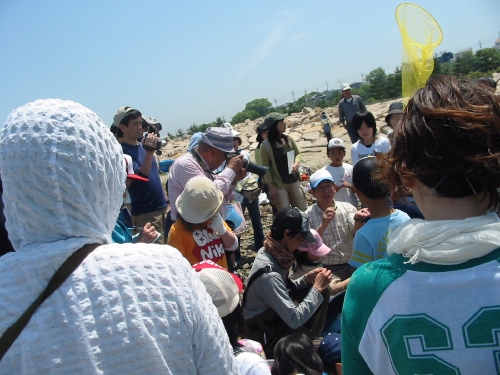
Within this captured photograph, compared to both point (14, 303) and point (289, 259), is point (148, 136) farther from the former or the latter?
point (14, 303)

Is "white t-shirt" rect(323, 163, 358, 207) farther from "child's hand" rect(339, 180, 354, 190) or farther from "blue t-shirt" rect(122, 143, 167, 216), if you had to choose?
"blue t-shirt" rect(122, 143, 167, 216)

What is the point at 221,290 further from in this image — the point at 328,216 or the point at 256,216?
the point at 256,216

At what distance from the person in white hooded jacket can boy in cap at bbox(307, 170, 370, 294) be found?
2633 millimetres

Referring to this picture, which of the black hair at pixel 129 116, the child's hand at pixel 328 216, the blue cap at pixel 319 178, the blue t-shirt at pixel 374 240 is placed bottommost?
the child's hand at pixel 328 216

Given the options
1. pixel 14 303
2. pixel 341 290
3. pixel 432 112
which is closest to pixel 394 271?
pixel 432 112

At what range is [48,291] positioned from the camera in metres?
0.88

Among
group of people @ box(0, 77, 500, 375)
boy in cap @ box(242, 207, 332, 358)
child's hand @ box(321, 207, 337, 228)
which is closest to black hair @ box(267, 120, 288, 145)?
child's hand @ box(321, 207, 337, 228)

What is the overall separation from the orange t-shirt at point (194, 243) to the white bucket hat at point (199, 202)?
110mm

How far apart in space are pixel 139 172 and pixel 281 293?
6.39 feet

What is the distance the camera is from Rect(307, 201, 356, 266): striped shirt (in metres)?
3.59

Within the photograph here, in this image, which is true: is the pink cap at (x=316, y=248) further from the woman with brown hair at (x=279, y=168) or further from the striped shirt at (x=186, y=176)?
the woman with brown hair at (x=279, y=168)

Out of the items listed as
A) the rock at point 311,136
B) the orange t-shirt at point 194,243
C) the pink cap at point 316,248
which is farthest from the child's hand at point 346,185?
the rock at point 311,136

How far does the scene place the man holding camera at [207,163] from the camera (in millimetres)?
3418

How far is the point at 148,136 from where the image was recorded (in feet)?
12.3
